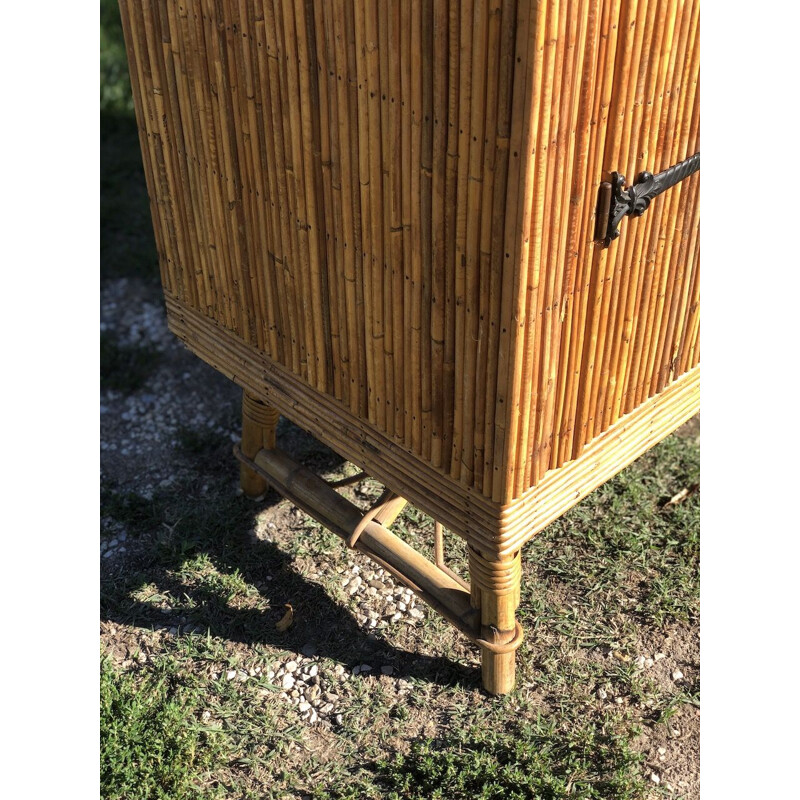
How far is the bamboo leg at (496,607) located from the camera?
254cm

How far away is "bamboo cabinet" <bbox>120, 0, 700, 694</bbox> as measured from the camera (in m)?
1.84

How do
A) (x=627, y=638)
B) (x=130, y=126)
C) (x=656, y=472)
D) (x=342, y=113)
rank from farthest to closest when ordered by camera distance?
(x=130, y=126) < (x=656, y=472) < (x=627, y=638) < (x=342, y=113)

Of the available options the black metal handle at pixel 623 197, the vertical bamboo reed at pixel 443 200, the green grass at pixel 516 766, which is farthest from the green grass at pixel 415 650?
the black metal handle at pixel 623 197

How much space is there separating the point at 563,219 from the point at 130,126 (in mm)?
4413

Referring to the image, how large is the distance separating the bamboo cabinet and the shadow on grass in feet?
1.04

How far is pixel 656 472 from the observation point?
3631mm

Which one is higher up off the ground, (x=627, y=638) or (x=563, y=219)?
(x=563, y=219)

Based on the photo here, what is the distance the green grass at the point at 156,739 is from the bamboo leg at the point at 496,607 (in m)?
0.75

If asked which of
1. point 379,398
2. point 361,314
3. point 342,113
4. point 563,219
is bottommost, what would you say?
point 379,398

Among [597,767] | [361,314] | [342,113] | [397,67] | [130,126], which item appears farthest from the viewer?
[130,126]

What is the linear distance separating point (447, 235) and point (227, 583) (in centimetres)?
160

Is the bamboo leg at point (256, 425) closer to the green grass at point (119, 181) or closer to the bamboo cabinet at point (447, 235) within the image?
the bamboo cabinet at point (447, 235)

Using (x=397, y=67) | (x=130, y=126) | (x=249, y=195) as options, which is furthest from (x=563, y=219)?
(x=130, y=126)

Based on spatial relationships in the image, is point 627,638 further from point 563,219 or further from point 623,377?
point 563,219
